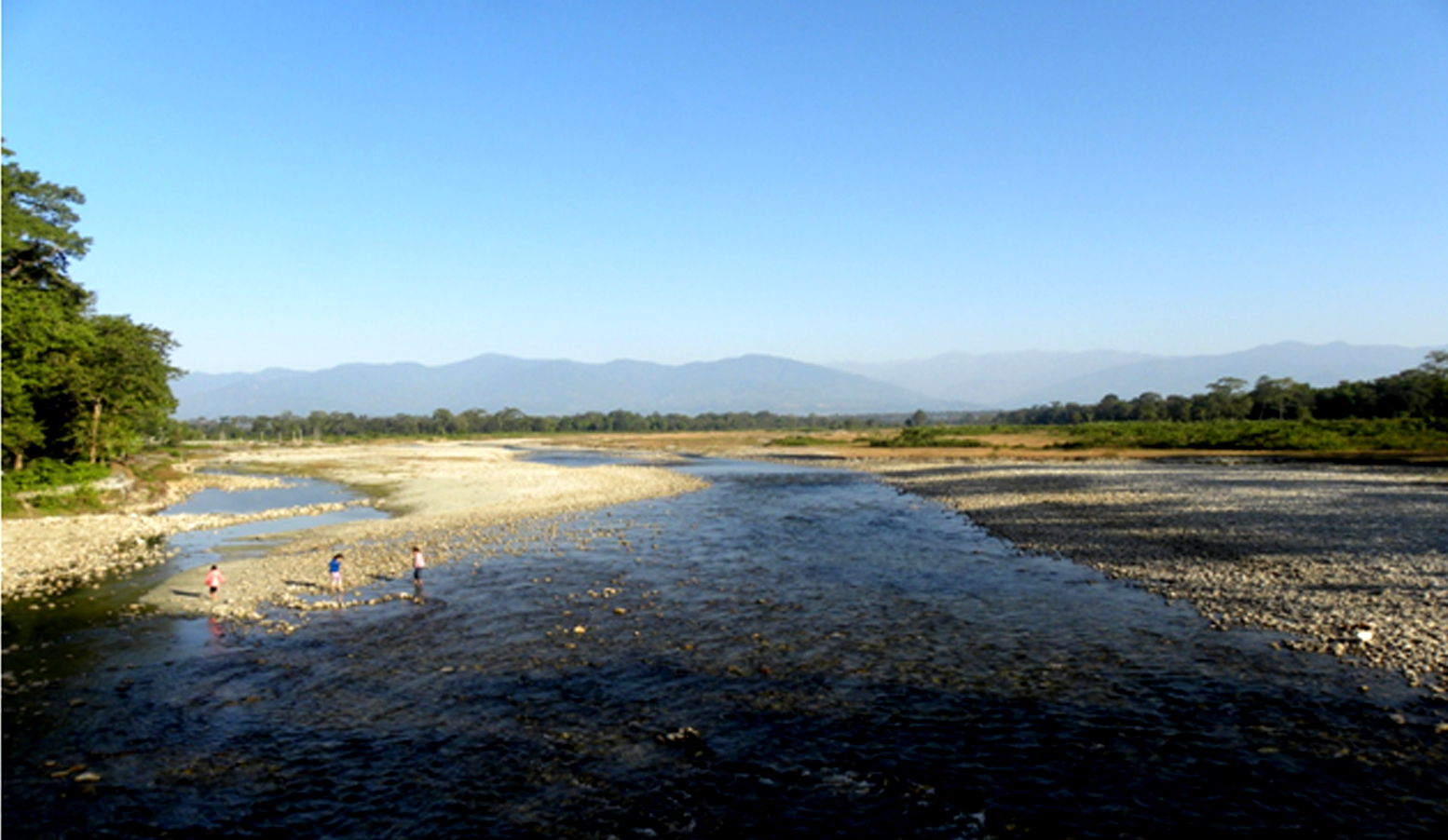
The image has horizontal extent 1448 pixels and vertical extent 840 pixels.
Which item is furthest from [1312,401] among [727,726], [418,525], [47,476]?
[47,476]

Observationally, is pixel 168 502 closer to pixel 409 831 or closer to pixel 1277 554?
pixel 409 831

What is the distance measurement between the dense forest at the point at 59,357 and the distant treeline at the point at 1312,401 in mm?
112818

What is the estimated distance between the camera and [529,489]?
52094 mm

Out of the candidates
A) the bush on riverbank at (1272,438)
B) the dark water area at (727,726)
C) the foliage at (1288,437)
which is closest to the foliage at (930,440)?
the bush on riverbank at (1272,438)

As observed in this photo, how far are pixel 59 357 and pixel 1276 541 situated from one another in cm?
5944

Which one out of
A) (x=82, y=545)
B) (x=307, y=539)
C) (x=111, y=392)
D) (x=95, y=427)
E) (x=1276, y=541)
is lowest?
(x=307, y=539)

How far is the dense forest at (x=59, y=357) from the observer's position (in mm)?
36500

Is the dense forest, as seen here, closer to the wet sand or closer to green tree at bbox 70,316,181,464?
green tree at bbox 70,316,181,464

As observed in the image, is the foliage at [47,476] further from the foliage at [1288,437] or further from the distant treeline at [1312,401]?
the distant treeline at [1312,401]

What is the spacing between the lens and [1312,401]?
11556 centimetres

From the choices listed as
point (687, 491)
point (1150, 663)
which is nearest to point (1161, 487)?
point (687, 491)

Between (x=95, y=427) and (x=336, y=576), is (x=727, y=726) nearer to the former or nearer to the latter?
(x=336, y=576)

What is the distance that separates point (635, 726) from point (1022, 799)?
624cm

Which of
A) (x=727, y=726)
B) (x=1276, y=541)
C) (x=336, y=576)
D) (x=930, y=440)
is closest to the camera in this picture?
(x=727, y=726)
